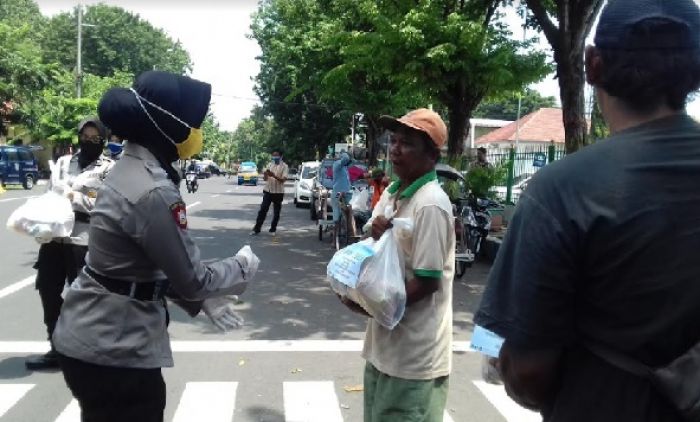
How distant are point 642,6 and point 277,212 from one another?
46.7ft

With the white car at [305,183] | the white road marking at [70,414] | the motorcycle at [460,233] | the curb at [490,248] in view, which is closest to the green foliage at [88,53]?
the white car at [305,183]

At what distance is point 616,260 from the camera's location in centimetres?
141

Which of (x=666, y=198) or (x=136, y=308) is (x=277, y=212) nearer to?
(x=136, y=308)

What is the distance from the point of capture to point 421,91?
15898 mm

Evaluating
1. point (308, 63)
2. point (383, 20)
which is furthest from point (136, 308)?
point (308, 63)

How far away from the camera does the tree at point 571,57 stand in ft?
34.1

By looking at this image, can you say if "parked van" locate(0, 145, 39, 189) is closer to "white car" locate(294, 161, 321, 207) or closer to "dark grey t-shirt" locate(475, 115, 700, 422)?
"white car" locate(294, 161, 321, 207)

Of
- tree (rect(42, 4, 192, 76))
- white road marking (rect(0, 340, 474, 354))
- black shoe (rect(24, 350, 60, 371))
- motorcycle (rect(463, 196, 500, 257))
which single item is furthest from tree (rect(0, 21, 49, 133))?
black shoe (rect(24, 350, 60, 371))

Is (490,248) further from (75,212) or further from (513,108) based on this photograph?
(513,108)

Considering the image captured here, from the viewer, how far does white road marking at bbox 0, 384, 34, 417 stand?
15.5 feet

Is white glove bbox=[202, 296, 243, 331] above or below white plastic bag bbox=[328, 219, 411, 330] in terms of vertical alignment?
below

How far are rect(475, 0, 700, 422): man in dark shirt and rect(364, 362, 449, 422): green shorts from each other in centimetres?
126

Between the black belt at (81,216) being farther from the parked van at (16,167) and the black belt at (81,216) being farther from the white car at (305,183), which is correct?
the parked van at (16,167)

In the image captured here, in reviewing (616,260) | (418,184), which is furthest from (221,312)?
(616,260)
